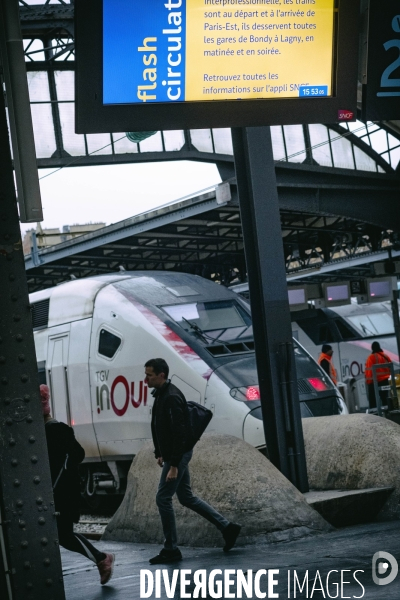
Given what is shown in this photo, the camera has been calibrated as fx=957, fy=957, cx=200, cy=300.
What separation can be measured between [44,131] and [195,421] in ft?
64.8

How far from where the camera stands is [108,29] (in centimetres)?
706

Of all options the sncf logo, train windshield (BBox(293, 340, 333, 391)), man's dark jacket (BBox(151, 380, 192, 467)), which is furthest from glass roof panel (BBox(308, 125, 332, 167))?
man's dark jacket (BBox(151, 380, 192, 467))

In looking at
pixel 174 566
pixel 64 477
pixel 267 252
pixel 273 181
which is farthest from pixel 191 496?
pixel 273 181

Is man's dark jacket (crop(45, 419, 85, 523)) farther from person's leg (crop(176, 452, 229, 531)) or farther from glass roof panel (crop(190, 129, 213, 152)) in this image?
glass roof panel (crop(190, 129, 213, 152))

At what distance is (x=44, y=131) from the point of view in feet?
86.5

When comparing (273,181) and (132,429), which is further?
(132,429)

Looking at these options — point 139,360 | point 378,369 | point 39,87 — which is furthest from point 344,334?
point 139,360

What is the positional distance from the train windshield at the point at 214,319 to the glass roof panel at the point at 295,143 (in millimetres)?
13664

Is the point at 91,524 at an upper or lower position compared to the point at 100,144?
lower

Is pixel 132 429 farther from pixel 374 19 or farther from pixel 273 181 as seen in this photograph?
pixel 374 19

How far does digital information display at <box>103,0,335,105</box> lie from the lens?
7.17m

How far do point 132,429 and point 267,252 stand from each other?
3993 mm

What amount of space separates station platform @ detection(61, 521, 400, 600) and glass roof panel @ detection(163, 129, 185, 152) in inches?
690

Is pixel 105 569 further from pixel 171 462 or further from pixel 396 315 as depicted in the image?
pixel 396 315
